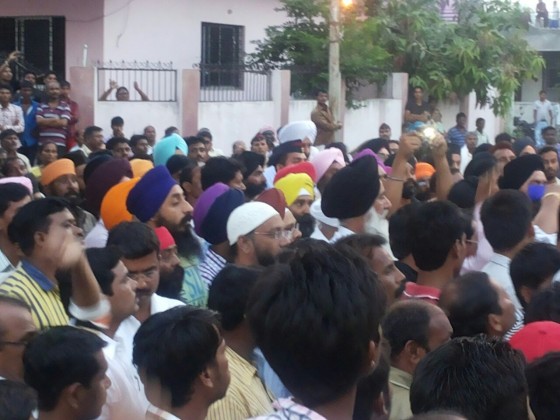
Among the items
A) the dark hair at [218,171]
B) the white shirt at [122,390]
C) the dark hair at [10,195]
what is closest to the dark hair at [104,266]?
the white shirt at [122,390]

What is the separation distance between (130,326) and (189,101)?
11.7 m

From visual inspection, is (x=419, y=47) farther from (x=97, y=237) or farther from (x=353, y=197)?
(x=97, y=237)

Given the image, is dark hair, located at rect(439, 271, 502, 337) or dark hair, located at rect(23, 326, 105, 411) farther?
dark hair, located at rect(439, 271, 502, 337)

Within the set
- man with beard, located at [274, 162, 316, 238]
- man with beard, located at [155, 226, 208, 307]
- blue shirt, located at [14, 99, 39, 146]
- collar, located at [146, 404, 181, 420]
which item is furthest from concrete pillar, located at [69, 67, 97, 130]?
collar, located at [146, 404, 181, 420]

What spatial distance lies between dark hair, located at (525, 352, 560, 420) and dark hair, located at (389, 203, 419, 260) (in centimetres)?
210

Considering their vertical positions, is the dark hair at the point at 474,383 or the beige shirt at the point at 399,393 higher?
the dark hair at the point at 474,383

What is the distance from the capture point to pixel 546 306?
4.39m

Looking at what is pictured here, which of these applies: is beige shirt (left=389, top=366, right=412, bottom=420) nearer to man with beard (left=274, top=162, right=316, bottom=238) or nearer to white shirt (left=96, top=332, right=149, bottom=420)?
white shirt (left=96, top=332, right=149, bottom=420)

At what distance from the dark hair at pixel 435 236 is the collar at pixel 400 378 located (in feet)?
4.17

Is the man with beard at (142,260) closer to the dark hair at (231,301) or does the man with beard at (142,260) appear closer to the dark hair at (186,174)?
the dark hair at (231,301)

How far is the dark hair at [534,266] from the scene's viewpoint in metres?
4.97

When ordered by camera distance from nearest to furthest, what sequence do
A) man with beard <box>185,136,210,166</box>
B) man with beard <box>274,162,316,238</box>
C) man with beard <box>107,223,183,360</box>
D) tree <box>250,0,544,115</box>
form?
1. man with beard <box>107,223,183,360</box>
2. man with beard <box>274,162,316,238</box>
3. man with beard <box>185,136,210,166</box>
4. tree <box>250,0,544,115</box>

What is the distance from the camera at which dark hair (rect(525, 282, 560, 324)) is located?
4.36 metres

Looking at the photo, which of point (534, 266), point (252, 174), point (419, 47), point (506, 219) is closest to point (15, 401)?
point (534, 266)
